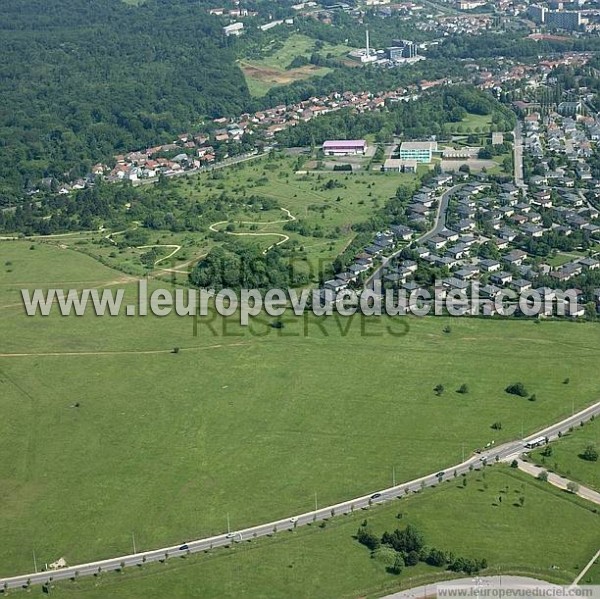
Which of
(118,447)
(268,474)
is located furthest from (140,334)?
(268,474)

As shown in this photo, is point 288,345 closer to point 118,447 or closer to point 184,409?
Answer: point 184,409

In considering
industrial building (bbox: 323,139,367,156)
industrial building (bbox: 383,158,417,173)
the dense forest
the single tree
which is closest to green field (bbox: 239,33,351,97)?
the dense forest

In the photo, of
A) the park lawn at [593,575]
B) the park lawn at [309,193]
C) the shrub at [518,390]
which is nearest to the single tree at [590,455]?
the shrub at [518,390]

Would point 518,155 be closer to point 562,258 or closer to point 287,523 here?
point 562,258

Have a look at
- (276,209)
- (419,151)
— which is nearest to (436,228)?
(276,209)

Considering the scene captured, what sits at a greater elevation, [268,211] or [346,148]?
[346,148]

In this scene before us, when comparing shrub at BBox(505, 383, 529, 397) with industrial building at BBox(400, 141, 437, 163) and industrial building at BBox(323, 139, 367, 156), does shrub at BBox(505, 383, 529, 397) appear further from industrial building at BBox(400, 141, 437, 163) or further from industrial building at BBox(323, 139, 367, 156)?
industrial building at BBox(323, 139, 367, 156)
